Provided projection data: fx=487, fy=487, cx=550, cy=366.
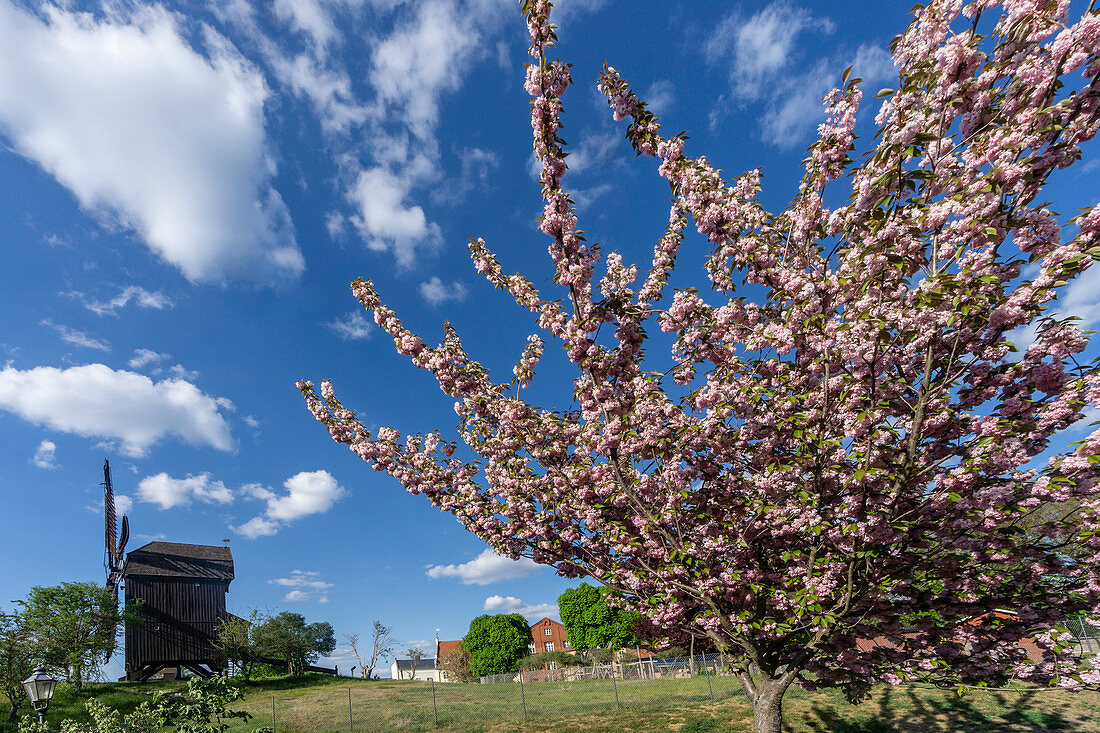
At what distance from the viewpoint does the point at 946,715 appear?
17438 millimetres

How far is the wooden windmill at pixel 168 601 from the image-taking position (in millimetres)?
34625

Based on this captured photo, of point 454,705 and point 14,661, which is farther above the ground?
point 14,661

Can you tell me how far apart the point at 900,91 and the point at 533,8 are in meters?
3.58

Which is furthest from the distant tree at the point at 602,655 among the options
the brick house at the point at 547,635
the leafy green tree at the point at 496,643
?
the brick house at the point at 547,635

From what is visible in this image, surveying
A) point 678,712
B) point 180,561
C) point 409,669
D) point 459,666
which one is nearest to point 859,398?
point 678,712

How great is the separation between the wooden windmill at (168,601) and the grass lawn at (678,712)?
848 cm

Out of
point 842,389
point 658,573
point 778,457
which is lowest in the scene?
point 658,573

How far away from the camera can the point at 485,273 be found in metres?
7.00

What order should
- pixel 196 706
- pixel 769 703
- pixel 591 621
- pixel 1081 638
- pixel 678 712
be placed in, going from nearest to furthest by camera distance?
pixel 1081 638, pixel 196 706, pixel 769 703, pixel 678 712, pixel 591 621

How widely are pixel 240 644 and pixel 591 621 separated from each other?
1385 inches

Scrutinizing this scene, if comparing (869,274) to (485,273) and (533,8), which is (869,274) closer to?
(533,8)

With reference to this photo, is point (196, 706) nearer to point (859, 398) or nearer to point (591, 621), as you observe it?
→ point (859, 398)

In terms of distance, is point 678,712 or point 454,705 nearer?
point 678,712

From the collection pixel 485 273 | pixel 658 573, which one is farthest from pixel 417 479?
pixel 658 573
